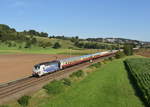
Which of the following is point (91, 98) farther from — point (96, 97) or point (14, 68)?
point (14, 68)

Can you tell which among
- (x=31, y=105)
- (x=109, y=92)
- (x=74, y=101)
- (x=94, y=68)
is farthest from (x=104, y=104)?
(x=94, y=68)

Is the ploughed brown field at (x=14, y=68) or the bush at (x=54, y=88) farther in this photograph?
the ploughed brown field at (x=14, y=68)

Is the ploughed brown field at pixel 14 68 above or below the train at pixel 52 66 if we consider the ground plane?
below

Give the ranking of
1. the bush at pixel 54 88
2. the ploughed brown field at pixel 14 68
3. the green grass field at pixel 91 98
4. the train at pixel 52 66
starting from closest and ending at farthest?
the green grass field at pixel 91 98 < the bush at pixel 54 88 < the train at pixel 52 66 < the ploughed brown field at pixel 14 68

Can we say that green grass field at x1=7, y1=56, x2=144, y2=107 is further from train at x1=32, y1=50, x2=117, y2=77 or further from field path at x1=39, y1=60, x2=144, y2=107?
train at x1=32, y1=50, x2=117, y2=77

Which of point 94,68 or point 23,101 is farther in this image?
point 94,68

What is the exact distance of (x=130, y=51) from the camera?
116688mm

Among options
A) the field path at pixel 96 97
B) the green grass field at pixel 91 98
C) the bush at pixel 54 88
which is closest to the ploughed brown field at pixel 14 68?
the bush at pixel 54 88

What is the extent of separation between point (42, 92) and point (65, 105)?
16.9 feet

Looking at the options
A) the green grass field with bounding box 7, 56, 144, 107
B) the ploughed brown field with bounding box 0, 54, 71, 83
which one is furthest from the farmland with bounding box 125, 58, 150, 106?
the ploughed brown field with bounding box 0, 54, 71, 83

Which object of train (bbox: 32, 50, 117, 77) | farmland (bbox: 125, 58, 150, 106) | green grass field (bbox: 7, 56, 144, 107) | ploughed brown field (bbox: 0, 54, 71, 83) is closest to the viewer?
green grass field (bbox: 7, 56, 144, 107)

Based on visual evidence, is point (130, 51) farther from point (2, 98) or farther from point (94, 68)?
point (2, 98)

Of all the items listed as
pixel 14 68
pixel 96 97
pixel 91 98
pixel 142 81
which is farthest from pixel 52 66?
pixel 91 98

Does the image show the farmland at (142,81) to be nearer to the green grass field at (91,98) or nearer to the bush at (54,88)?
the green grass field at (91,98)
